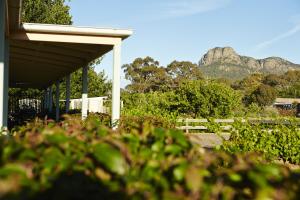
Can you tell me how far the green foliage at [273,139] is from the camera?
33.9 ft

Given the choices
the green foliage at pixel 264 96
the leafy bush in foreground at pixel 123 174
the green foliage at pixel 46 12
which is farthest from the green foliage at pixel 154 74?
the leafy bush in foreground at pixel 123 174

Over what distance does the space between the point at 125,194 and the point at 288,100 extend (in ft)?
277

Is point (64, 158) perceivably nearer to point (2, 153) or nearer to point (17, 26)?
point (2, 153)

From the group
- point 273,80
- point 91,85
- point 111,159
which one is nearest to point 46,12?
point 91,85

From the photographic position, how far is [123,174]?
1879mm

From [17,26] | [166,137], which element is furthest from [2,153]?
[17,26]

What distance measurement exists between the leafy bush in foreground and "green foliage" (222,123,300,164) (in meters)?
8.31

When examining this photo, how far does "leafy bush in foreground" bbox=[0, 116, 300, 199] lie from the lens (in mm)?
1713

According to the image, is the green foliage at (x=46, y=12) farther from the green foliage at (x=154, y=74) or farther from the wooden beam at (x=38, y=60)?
the green foliage at (x=154, y=74)

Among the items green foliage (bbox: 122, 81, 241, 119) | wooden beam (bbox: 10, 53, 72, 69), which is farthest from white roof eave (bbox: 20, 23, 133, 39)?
green foliage (bbox: 122, 81, 241, 119)

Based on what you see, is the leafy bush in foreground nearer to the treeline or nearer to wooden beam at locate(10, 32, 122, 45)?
wooden beam at locate(10, 32, 122, 45)

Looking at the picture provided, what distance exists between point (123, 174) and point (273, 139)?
9.11 m

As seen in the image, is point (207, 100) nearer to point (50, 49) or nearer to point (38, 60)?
point (38, 60)

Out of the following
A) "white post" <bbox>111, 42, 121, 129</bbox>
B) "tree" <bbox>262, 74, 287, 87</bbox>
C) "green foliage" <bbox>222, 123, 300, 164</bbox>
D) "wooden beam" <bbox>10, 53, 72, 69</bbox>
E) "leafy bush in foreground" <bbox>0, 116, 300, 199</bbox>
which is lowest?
"green foliage" <bbox>222, 123, 300, 164</bbox>
